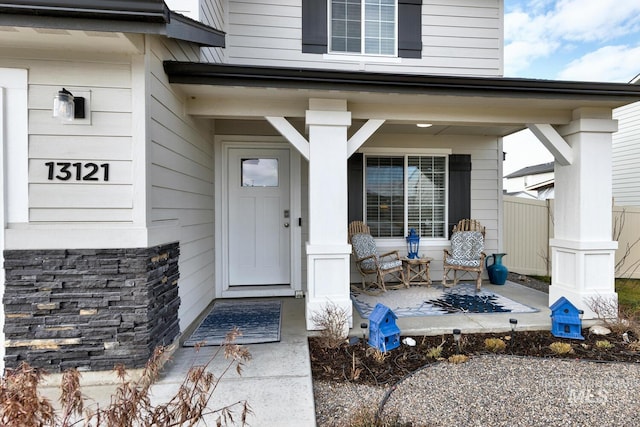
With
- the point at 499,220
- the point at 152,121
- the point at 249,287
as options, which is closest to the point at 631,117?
the point at 499,220

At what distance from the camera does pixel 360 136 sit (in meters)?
3.16

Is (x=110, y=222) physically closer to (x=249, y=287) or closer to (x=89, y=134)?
(x=89, y=134)

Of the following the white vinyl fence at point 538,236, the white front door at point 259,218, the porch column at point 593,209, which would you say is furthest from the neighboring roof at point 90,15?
the white vinyl fence at point 538,236

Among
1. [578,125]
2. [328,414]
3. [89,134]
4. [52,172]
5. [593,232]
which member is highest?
[578,125]

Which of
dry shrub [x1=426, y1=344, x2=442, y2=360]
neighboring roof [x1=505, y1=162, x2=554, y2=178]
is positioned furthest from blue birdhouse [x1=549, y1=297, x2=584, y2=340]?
neighboring roof [x1=505, y1=162, x2=554, y2=178]

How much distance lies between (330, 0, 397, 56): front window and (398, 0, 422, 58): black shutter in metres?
0.09

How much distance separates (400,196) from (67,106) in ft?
13.6

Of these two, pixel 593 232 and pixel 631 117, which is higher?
pixel 631 117

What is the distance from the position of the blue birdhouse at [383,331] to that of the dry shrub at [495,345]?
79 cm

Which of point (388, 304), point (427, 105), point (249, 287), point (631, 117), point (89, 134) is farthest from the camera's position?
point (631, 117)

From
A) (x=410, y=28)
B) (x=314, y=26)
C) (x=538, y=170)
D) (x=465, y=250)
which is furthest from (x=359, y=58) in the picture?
(x=538, y=170)

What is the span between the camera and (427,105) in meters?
3.25

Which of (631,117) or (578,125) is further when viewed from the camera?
(631,117)

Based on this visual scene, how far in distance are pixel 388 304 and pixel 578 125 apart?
9.28 feet
